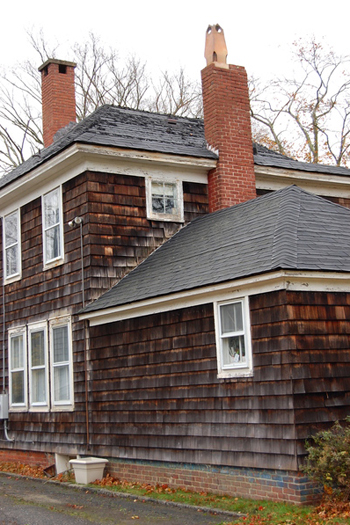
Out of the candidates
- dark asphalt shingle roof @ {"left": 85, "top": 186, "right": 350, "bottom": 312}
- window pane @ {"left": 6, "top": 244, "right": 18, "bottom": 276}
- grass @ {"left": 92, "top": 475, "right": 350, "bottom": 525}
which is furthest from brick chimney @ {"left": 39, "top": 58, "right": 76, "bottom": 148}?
grass @ {"left": 92, "top": 475, "right": 350, "bottom": 525}

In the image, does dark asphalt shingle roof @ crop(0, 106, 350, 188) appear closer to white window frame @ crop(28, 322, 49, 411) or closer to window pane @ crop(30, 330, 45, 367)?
white window frame @ crop(28, 322, 49, 411)

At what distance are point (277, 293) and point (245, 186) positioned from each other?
20.5 ft

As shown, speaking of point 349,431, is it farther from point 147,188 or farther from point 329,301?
point 147,188

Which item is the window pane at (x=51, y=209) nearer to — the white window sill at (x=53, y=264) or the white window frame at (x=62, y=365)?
the white window sill at (x=53, y=264)

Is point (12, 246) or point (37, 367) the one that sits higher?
point (12, 246)

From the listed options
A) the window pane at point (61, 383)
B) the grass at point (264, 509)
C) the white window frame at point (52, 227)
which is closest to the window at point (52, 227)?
the white window frame at point (52, 227)

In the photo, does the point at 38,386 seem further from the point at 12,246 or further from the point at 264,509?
the point at 264,509

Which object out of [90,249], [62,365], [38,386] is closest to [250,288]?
[90,249]

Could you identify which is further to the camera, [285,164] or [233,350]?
[285,164]

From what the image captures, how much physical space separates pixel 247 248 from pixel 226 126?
216 inches

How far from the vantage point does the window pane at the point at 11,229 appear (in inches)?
682

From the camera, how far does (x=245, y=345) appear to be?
10.2m

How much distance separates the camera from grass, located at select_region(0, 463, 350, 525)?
334 inches

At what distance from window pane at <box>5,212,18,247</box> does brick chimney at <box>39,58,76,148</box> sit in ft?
9.10
